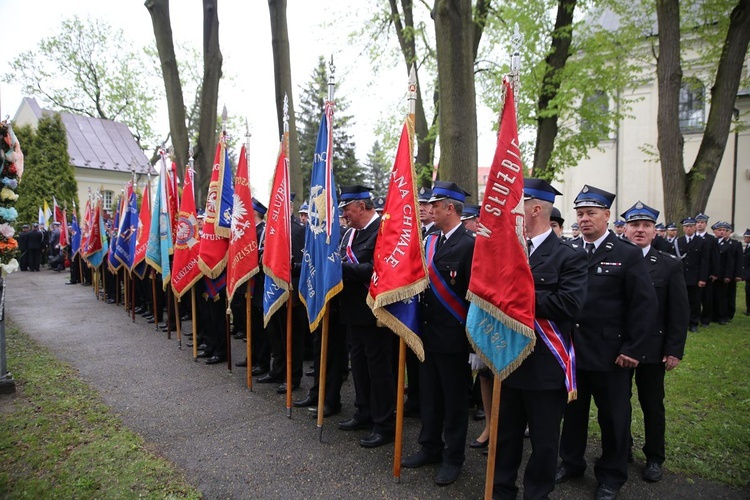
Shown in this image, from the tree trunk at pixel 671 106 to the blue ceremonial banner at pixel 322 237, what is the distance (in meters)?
9.46

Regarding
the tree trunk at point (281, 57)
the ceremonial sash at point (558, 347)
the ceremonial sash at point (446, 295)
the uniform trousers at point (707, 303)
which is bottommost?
the uniform trousers at point (707, 303)

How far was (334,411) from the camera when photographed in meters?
5.23

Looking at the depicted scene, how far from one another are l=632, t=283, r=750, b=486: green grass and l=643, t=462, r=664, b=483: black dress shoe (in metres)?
0.24

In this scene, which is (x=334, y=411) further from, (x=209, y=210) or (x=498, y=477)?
(x=209, y=210)

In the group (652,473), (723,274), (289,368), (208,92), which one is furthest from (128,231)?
(723,274)

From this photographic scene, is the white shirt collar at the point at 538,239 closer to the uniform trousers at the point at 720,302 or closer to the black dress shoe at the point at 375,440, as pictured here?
the black dress shoe at the point at 375,440

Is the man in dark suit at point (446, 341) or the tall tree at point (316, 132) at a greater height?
the tall tree at point (316, 132)

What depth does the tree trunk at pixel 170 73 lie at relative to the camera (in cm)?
1218

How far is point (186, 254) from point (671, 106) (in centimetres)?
1095

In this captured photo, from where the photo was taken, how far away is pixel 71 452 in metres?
4.21

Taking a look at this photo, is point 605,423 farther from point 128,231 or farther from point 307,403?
point 128,231

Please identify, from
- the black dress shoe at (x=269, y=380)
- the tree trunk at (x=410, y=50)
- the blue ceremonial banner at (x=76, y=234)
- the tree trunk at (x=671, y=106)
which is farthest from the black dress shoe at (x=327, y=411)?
the blue ceremonial banner at (x=76, y=234)

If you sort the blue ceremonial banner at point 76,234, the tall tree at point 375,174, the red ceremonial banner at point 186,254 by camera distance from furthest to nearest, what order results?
1. the tall tree at point 375,174
2. the blue ceremonial banner at point 76,234
3. the red ceremonial banner at point 186,254

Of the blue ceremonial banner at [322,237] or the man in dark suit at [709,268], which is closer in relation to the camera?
the blue ceremonial banner at [322,237]
